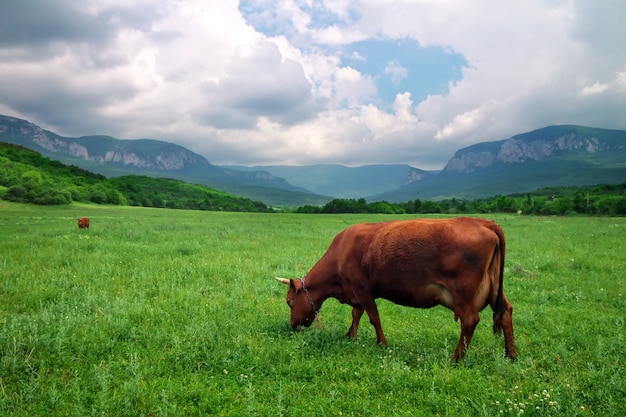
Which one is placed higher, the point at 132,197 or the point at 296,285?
the point at 132,197

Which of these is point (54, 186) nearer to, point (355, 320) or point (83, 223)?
point (83, 223)

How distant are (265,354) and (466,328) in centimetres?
349

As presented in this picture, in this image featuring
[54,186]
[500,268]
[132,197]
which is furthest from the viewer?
[132,197]

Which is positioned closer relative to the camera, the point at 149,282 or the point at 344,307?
the point at 344,307

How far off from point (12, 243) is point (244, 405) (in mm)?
17784

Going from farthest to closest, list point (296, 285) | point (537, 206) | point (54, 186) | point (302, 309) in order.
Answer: point (537, 206)
point (54, 186)
point (296, 285)
point (302, 309)

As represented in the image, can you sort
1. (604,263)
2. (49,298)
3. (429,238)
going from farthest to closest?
(604,263) → (49,298) → (429,238)

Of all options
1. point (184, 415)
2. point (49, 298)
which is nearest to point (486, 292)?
point (184, 415)

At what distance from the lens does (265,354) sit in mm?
6520

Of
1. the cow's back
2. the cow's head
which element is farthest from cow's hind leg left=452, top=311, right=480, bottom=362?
the cow's head

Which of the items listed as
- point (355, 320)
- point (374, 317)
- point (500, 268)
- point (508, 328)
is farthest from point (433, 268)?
point (355, 320)

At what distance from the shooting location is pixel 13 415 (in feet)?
15.0

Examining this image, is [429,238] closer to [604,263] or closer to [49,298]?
[49,298]

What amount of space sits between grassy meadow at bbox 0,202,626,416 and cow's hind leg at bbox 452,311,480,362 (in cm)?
16
